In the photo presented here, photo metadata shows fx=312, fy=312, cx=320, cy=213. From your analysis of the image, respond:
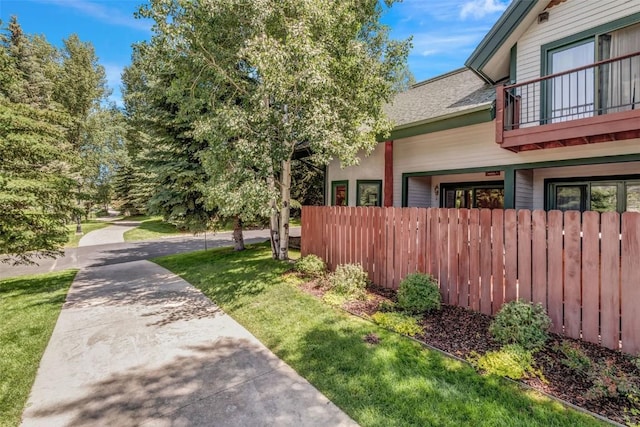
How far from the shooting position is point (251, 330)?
4758 mm

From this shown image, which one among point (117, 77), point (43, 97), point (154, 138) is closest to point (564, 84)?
point (154, 138)

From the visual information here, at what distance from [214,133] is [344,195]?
627cm

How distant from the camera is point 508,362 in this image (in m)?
3.35

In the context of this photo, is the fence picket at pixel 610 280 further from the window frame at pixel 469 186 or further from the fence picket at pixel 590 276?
the window frame at pixel 469 186

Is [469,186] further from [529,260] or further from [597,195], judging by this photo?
[529,260]

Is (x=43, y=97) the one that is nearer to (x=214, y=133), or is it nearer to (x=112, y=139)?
(x=112, y=139)

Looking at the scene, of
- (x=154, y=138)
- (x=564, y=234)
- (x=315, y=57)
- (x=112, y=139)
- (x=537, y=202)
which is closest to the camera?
(x=564, y=234)

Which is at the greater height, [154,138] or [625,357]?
[154,138]

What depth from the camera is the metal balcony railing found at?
6242 mm

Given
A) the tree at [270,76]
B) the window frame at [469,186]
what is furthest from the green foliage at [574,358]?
the window frame at [469,186]

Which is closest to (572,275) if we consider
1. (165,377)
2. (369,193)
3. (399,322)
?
(399,322)

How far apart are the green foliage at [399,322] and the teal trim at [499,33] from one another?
7212 millimetres

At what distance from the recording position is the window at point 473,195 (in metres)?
10.1

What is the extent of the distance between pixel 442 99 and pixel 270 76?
5978 millimetres
